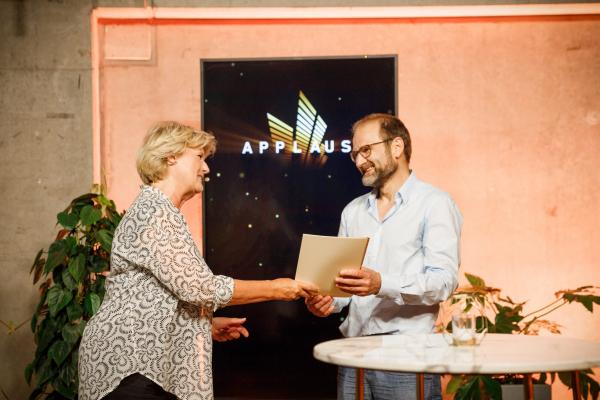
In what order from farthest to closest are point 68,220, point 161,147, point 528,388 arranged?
1. point 68,220
2. point 161,147
3. point 528,388

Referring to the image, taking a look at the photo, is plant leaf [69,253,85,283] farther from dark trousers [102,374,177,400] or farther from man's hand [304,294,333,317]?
dark trousers [102,374,177,400]

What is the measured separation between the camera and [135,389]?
2.28 m

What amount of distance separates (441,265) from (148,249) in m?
1.18

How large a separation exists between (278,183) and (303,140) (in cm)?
32

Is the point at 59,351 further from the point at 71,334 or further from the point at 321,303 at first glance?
the point at 321,303

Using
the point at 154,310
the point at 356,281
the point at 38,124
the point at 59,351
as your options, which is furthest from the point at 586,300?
the point at 38,124

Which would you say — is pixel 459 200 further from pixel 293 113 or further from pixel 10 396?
pixel 10 396

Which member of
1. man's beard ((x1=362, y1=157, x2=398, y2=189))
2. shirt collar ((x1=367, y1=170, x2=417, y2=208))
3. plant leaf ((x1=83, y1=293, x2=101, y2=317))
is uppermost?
man's beard ((x1=362, y1=157, x2=398, y2=189))

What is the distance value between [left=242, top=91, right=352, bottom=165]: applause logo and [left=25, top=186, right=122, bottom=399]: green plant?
1087 millimetres

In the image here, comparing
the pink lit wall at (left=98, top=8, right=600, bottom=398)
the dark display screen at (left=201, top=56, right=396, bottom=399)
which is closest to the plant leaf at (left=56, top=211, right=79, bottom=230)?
the pink lit wall at (left=98, top=8, right=600, bottom=398)

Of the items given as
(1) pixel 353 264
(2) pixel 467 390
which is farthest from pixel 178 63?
(2) pixel 467 390

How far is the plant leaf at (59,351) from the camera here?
363 centimetres

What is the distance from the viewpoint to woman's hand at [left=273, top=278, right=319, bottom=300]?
2637 millimetres

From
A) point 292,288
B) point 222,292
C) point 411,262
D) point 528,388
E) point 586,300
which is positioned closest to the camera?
point 528,388
